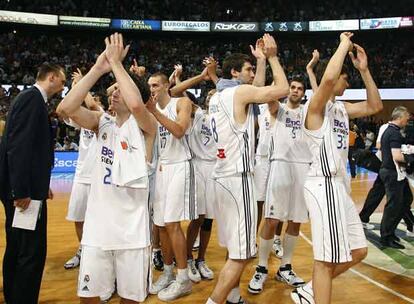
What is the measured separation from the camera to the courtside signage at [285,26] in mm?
29328

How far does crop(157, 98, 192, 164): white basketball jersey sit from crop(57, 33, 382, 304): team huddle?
0.01 meters

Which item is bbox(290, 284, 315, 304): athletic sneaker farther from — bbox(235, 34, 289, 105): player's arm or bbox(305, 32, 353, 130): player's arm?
bbox(235, 34, 289, 105): player's arm

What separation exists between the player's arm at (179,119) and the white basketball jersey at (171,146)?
0.15 metres

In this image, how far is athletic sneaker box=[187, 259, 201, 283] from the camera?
536 cm

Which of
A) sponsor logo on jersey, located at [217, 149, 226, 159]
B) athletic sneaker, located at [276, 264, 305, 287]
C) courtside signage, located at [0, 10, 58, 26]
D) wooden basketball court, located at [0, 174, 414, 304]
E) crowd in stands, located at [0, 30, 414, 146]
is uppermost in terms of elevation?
courtside signage, located at [0, 10, 58, 26]

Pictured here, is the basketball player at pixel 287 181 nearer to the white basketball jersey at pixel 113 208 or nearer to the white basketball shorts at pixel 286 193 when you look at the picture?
the white basketball shorts at pixel 286 193

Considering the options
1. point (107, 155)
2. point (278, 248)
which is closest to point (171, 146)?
point (107, 155)

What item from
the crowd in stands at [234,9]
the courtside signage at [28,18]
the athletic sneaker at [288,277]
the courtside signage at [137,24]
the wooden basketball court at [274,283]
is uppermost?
the crowd in stands at [234,9]

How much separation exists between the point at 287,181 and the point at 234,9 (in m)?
28.5

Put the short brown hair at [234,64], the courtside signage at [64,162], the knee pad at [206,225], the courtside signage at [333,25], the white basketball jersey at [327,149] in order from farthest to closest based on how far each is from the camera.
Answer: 1. the courtside signage at [333,25]
2. the courtside signage at [64,162]
3. the knee pad at [206,225]
4. the short brown hair at [234,64]
5. the white basketball jersey at [327,149]

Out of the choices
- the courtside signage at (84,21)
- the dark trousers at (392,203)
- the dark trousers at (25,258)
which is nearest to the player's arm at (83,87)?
the dark trousers at (25,258)

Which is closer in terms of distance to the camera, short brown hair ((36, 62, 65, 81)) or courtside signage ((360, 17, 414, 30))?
short brown hair ((36, 62, 65, 81))

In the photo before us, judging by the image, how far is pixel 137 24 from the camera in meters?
28.2

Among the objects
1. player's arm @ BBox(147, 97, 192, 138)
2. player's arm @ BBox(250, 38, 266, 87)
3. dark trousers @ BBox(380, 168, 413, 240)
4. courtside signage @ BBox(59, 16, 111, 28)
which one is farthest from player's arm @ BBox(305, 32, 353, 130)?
courtside signage @ BBox(59, 16, 111, 28)
